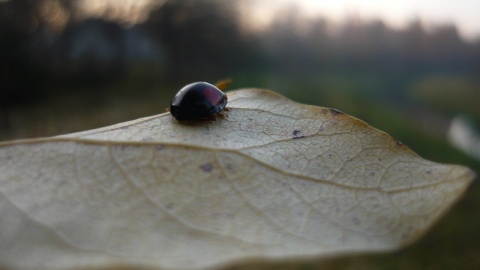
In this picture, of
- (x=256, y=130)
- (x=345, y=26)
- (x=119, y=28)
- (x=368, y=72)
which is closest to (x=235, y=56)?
(x=119, y=28)

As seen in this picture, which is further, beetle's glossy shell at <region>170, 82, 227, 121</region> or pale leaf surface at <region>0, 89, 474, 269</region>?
beetle's glossy shell at <region>170, 82, 227, 121</region>

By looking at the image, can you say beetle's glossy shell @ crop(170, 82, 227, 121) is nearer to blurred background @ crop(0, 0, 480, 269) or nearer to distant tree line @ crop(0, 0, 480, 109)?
blurred background @ crop(0, 0, 480, 269)

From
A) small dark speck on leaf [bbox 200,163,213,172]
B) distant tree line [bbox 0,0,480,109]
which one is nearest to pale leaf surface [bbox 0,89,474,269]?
small dark speck on leaf [bbox 200,163,213,172]

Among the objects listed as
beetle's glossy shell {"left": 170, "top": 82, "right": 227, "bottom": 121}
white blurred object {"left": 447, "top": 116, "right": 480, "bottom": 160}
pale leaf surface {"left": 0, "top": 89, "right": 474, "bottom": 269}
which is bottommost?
white blurred object {"left": 447, "top": 116, "right": 480, "bottom": 160}

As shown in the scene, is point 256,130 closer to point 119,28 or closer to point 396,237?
point 396,237

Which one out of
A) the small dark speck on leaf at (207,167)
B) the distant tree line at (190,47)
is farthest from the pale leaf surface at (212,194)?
the distant tree line at (190,47)

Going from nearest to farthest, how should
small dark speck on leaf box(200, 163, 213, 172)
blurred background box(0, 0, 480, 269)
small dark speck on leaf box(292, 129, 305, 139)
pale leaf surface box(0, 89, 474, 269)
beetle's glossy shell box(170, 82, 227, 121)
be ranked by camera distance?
pale leaf surface box(0, 89, 474, 269)
small dark speck on leaf box(200, 163, 213, 172)
small dark speck on leaf box(292, 129, 305, 139)
beetle's glossy shell box(170, 82, 227, 121)
blurred background box(0, 0, 480, 269)

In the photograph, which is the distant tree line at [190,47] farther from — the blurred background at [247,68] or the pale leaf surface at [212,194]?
the pale leaf surface at [212,194]
